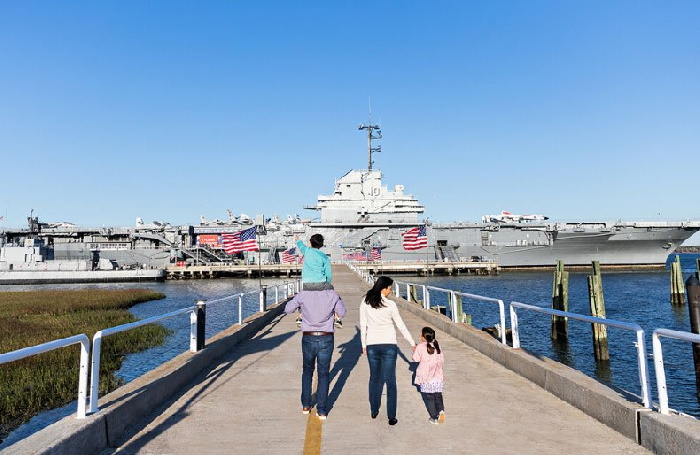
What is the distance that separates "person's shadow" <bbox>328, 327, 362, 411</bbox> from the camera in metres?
7.12

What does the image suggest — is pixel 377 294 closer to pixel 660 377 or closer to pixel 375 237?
pixel 660 377

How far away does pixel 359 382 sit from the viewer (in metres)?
7.84

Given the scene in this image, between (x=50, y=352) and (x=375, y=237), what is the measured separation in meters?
57.9

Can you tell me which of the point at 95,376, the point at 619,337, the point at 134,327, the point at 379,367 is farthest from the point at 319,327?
the point at 619,337

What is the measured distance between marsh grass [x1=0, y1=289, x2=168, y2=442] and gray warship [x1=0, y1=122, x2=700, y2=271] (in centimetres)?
3836

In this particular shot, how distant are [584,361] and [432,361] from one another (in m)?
12.4

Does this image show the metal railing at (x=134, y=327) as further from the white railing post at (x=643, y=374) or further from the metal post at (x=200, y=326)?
the white railing post at (x=643, y=374)

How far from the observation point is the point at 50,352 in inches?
541

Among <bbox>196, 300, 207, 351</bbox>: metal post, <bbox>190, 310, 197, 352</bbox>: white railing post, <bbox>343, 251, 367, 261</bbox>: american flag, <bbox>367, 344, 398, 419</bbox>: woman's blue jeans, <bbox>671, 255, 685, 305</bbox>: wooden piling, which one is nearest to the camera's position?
<bbox>367, 344, 398, 419</bbox>: woman's blue jeans

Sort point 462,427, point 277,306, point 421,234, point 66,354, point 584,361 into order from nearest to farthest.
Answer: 1. point 462,427
2. point 66,354
3. point 584,361
4. point 277,306
5. point 421,234

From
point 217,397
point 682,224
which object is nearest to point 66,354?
point 217,397

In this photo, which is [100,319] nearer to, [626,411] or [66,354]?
[66,354]

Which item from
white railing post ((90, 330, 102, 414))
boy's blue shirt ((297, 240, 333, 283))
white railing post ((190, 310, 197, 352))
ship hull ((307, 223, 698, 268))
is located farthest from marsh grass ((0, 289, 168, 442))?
ship hull ((307, 223, 698, 268))

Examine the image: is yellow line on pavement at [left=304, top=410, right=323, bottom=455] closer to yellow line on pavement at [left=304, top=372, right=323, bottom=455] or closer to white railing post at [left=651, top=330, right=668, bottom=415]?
yellow line on pavement at [left=304, top=372, right=323, bottom=455]
